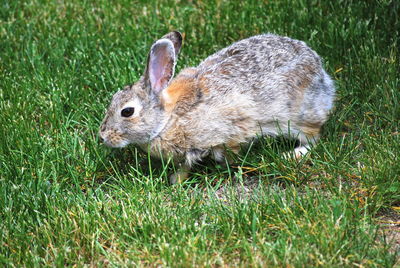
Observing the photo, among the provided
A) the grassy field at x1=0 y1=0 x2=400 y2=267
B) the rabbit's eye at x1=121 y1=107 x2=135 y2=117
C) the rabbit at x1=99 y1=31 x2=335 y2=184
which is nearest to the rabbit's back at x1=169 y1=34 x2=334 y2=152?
the rabbit at x1=99 y1=31 x2=335 y2=184

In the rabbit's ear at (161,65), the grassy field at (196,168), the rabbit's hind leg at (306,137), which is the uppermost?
the rabbit's ear at (161,65)

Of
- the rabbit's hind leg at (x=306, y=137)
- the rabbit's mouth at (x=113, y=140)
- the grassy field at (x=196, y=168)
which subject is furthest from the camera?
the rabbit's hind leg at (x=306, y=137)

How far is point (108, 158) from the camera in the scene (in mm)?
5031

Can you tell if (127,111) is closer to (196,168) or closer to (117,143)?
(117,143)

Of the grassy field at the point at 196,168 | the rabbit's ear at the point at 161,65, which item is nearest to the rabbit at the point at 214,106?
the rabbit's ear at the point at 161,65

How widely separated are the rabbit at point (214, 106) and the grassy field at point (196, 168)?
0.17 meters

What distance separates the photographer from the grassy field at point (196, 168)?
381cm

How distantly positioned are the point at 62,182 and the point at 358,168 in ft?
6.94

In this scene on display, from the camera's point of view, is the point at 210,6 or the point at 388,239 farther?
the point at 210,6

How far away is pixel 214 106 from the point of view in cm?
487

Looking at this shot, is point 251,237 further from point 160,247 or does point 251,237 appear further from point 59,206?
point 59,206

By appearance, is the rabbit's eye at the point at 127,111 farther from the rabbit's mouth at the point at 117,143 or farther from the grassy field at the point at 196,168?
the grassy field at the point at 196,168

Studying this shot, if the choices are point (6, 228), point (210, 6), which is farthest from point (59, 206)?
point (210, 6)

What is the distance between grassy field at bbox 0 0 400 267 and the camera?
12.5 feet
